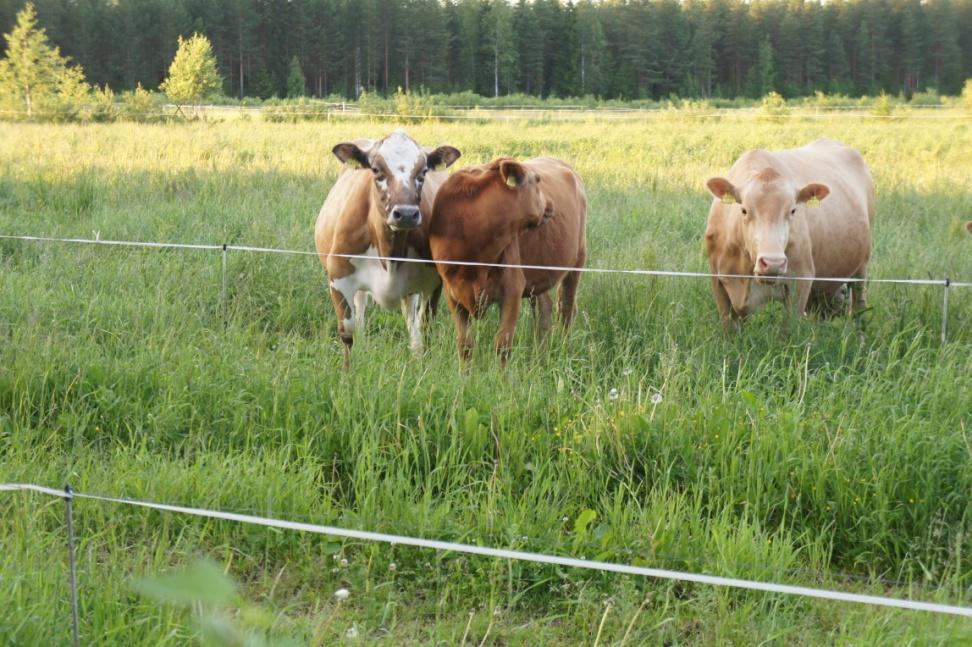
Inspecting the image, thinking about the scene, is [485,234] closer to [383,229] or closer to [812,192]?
[383,229]

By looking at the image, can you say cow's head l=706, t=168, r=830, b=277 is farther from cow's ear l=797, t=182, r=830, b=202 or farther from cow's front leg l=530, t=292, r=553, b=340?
cow's front leg l=530, t=292, r=553, b=340

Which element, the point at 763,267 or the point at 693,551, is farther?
the point at 763,267

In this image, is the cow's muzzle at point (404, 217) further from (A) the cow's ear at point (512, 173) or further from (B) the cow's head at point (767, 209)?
(B) the cow's head at point (767, 209)

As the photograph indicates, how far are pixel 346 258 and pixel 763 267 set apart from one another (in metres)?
2.99

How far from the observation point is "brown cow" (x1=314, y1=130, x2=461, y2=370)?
6.61m

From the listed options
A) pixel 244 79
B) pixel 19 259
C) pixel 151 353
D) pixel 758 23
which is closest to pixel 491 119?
pixel 19 259

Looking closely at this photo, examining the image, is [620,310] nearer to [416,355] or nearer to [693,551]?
[416,355]

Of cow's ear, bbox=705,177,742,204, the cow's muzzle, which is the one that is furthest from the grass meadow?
cow's ear, bbox=705,177,742,204

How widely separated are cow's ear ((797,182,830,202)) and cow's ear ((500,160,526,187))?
218cm

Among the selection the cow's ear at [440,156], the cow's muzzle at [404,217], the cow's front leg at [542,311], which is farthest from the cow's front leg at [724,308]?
the cow's muzzle at [404,217]

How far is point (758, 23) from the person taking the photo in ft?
355

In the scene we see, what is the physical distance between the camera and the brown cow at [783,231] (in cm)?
705

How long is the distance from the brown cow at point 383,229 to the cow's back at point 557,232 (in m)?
0.74

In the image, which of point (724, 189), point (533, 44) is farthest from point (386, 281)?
point (533, 44)
